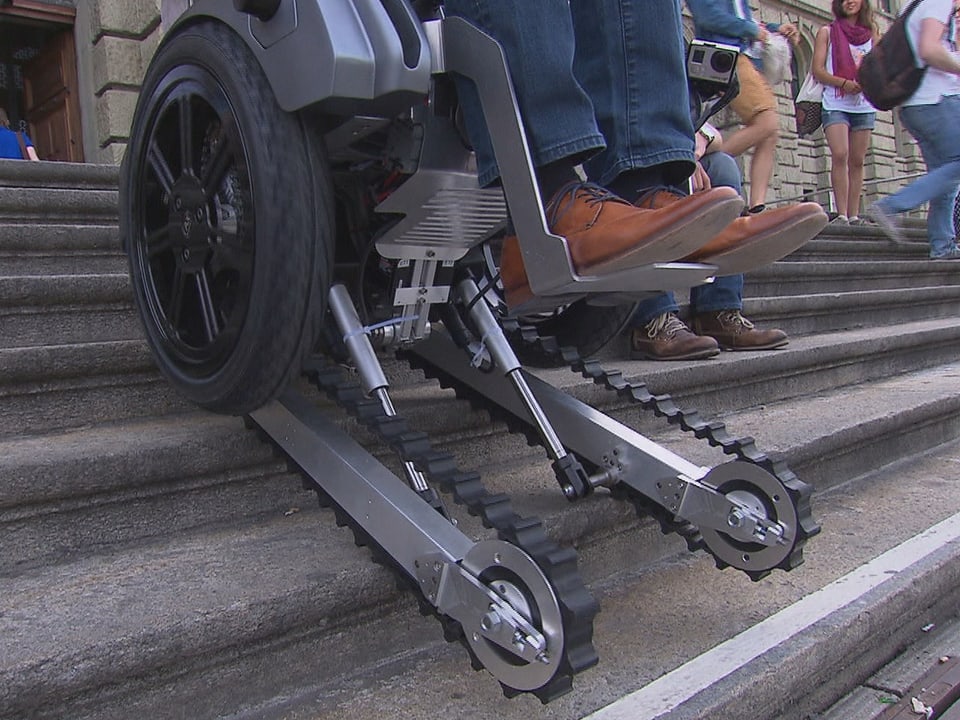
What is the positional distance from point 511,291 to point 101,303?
1.34 metres

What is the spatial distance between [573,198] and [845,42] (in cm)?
576

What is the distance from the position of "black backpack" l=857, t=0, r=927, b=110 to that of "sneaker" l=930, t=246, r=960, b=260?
1.71 m

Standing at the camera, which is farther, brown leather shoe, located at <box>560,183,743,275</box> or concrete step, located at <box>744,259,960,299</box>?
concrete step, located at <box>744,259,960,299</box>

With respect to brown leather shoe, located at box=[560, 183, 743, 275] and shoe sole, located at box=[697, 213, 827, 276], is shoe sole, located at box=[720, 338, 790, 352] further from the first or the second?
brown leather shoe, located at box=[560, 183, 743, 275]

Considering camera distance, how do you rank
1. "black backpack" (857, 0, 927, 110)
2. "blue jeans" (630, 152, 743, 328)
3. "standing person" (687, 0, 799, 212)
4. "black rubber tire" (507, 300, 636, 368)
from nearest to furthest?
"black rubber tire" (507, 300, 636, 368), "blue jeans" (630, 152, 743, 328), "standing person" (687, 0, 799, 212), "black backpack" (857, 0, 927, 110)

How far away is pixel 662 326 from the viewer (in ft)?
10.0

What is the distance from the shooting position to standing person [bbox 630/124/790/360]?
2988 millimetres

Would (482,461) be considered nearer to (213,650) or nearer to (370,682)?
(370,682)

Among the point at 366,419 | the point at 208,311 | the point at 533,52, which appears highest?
the point at 533,52

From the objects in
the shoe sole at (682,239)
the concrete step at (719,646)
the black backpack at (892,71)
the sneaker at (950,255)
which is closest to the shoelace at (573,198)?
the shoe sole at (682,239)

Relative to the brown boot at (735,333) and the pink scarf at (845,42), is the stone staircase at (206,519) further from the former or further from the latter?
the pink scarf at (845,42)

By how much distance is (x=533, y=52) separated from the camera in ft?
4.42

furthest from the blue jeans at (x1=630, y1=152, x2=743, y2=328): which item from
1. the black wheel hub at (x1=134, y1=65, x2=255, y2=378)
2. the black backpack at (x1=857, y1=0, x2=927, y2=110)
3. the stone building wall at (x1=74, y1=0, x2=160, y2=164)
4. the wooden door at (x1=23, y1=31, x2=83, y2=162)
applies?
the wooden door at (x1=23, y1=31, x2=83, y2=162)

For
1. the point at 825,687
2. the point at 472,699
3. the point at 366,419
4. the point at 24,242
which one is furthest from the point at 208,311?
the point at 24,242
